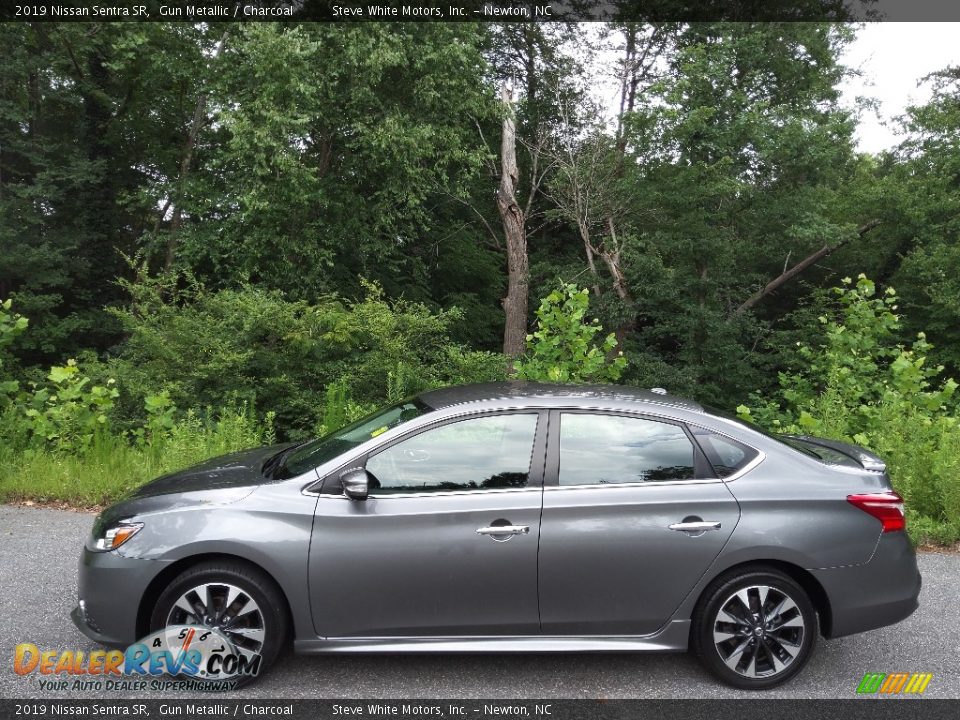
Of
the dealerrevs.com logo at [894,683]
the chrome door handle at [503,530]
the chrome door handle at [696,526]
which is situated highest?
the chrome door handle at [696,526]

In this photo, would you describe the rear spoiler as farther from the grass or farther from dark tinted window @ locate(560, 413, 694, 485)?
the grass

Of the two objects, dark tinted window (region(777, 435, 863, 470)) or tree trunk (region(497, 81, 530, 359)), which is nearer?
dark tinted window (region(777, 435, 863, 470))

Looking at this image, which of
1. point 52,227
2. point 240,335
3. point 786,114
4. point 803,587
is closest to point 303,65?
point 240,335

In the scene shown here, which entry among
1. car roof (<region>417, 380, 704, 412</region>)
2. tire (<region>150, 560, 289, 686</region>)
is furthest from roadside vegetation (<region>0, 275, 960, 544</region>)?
tire (<region>150, 560, 289, 686</region>)

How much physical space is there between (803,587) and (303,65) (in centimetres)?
1480

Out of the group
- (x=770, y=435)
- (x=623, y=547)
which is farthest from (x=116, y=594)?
(x=770, y=435)

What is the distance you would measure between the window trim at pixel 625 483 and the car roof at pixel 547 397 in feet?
0.17

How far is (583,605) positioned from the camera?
12.4 ft

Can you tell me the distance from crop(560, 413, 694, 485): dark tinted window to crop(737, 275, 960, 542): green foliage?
3.61 meters

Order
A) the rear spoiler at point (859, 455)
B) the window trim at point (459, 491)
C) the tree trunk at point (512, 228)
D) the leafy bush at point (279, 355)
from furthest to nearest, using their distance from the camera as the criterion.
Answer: the tree trunk at point (512, 228)
the leafy bush at point (279, 355)
the rear spoiler at point (859, 455)
the window trim at point (459, 491)

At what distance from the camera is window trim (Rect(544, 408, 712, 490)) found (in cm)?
390

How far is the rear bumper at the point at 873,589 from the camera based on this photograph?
3.85m

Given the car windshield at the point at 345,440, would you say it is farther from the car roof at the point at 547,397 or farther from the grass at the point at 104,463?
the grass at the point at 104,463

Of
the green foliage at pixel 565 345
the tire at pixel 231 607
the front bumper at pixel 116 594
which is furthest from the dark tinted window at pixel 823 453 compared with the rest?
the green foliage at pixel 565 345
